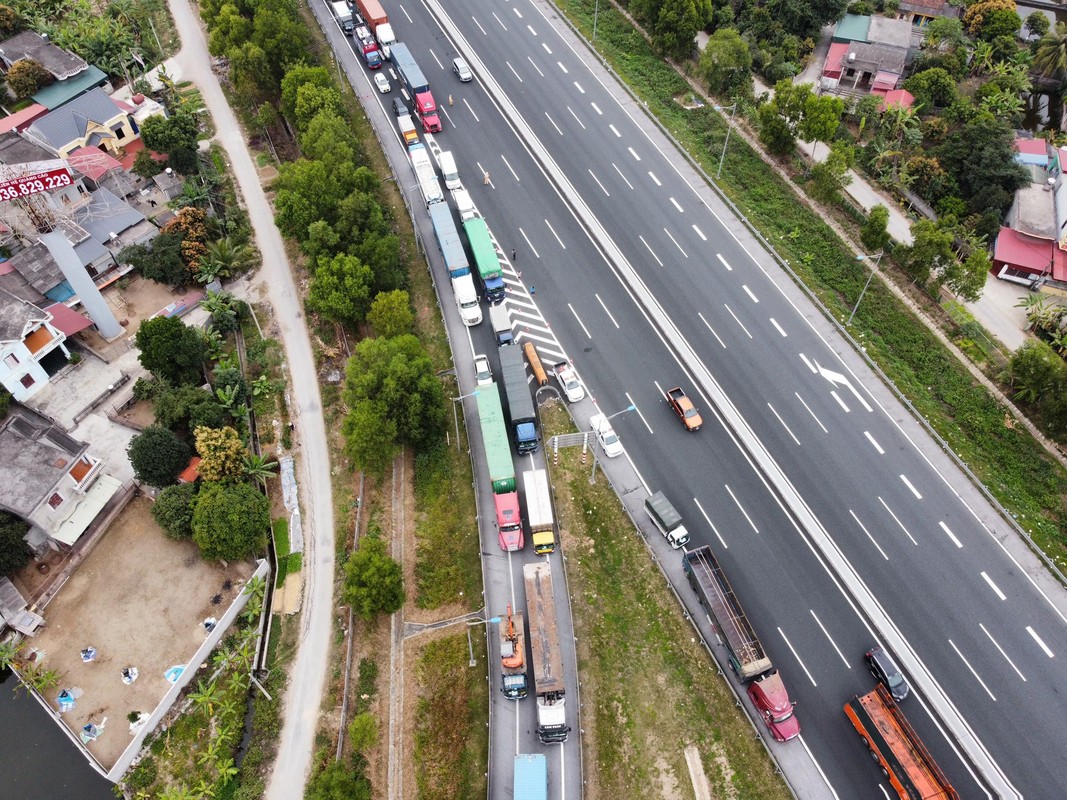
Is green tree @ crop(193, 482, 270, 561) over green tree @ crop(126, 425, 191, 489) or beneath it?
beneath

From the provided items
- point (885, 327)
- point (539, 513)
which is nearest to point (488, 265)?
point (539, 513)

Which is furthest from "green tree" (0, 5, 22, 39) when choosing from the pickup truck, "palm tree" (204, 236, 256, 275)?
the pickup truck

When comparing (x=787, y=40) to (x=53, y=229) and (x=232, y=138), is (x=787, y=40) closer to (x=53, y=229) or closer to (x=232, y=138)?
(x=232, y=138)

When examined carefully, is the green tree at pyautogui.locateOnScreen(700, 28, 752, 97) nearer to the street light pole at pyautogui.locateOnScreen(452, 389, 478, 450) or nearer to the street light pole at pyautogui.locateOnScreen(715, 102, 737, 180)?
the street light pole at pyautogui.locateOnScreen(715, 102, 737, 180)

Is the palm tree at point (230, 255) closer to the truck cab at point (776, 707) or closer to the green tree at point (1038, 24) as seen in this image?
the truck cab at point (776, 707)

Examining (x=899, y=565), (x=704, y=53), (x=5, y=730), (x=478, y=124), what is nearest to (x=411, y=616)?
(x=5, y=730)

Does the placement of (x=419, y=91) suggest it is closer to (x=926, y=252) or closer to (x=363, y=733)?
(x=926, y=252)
